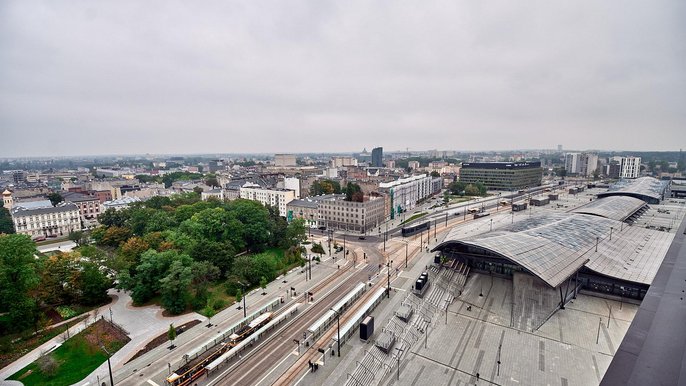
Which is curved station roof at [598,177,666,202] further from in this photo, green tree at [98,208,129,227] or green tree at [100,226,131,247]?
green tree at [98,208,129,227]

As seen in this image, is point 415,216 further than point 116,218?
Yes

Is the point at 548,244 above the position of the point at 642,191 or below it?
below

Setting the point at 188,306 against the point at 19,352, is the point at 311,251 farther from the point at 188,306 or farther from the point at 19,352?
the point at 19,352

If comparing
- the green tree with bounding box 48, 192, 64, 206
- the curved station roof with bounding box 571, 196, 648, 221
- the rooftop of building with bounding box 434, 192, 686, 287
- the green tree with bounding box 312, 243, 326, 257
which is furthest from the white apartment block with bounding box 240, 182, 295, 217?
the curved station roof with bounding box 571, 196, 648, 221

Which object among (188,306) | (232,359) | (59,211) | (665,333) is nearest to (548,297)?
(665,333)

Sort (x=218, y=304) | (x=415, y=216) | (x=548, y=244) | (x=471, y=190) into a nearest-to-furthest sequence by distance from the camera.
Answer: (x=218, y=304) → (x=548, y=244) → (x=415, y=216) → (x=471, y=190)

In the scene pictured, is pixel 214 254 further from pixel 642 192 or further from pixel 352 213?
pixel 642 192

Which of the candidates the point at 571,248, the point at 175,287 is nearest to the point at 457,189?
the point at 571,248
